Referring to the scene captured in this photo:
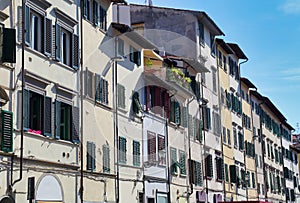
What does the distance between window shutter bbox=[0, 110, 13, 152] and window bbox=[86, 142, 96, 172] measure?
5468 mm

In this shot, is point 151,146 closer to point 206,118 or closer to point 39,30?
point 206,118

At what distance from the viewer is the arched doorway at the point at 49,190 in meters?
17.5

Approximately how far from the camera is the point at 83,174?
20453mm

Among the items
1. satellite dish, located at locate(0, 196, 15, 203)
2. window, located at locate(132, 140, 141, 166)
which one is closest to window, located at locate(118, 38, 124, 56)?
window, located at locate(132, 140, 141, 166)

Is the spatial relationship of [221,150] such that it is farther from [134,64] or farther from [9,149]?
[9,149]

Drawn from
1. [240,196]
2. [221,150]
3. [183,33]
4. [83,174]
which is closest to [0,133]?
[83,174]

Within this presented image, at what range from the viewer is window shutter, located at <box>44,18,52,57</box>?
61.0 ft

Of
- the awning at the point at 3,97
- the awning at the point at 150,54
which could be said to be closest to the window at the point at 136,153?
the awning at the point at 150,54

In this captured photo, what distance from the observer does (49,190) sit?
18.1m

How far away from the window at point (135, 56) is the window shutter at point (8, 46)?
10.9 m

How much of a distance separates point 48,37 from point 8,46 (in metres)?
3.01

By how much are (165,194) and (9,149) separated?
14.3m

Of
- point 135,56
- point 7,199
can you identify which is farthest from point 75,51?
point 7,199

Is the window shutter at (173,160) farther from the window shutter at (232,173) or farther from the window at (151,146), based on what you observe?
the window shutter at (232,173)
